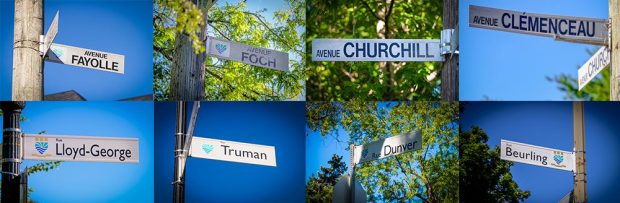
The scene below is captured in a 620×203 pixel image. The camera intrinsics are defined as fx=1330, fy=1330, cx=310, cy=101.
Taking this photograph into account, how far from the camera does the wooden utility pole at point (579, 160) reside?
1152cm

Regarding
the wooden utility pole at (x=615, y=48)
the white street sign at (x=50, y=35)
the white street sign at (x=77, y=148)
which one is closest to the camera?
the white street sign at (x=50, y=35)

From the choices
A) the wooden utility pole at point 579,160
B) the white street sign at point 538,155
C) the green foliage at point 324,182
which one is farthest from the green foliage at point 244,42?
the wooden utility pole at point 579,160

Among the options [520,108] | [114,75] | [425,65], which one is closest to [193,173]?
[114,75]

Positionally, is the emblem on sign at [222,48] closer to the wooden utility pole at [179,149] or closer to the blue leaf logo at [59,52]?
the wooden utility pole at [179,149]

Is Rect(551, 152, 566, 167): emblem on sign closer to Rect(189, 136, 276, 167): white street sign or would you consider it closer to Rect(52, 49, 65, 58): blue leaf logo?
Rect(189, 136, 276, 167): white street sign

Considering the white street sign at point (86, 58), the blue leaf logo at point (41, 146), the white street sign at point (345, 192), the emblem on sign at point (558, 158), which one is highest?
the white street sign at point (86, 58)

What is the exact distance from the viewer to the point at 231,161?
37.5ft

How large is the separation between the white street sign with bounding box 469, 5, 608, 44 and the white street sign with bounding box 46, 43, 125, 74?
307 cm

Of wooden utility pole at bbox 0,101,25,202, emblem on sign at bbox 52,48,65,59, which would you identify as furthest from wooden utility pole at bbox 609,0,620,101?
wooden utility pole at bbox 0,101,25,202

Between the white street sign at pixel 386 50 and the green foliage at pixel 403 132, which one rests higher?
the white street sign at pixel 386 50

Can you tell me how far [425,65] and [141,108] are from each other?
4523mm

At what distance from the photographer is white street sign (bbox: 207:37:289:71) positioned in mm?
11477

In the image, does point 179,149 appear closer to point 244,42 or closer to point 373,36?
point 244,42

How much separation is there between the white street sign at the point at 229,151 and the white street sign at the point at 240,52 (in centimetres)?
73
